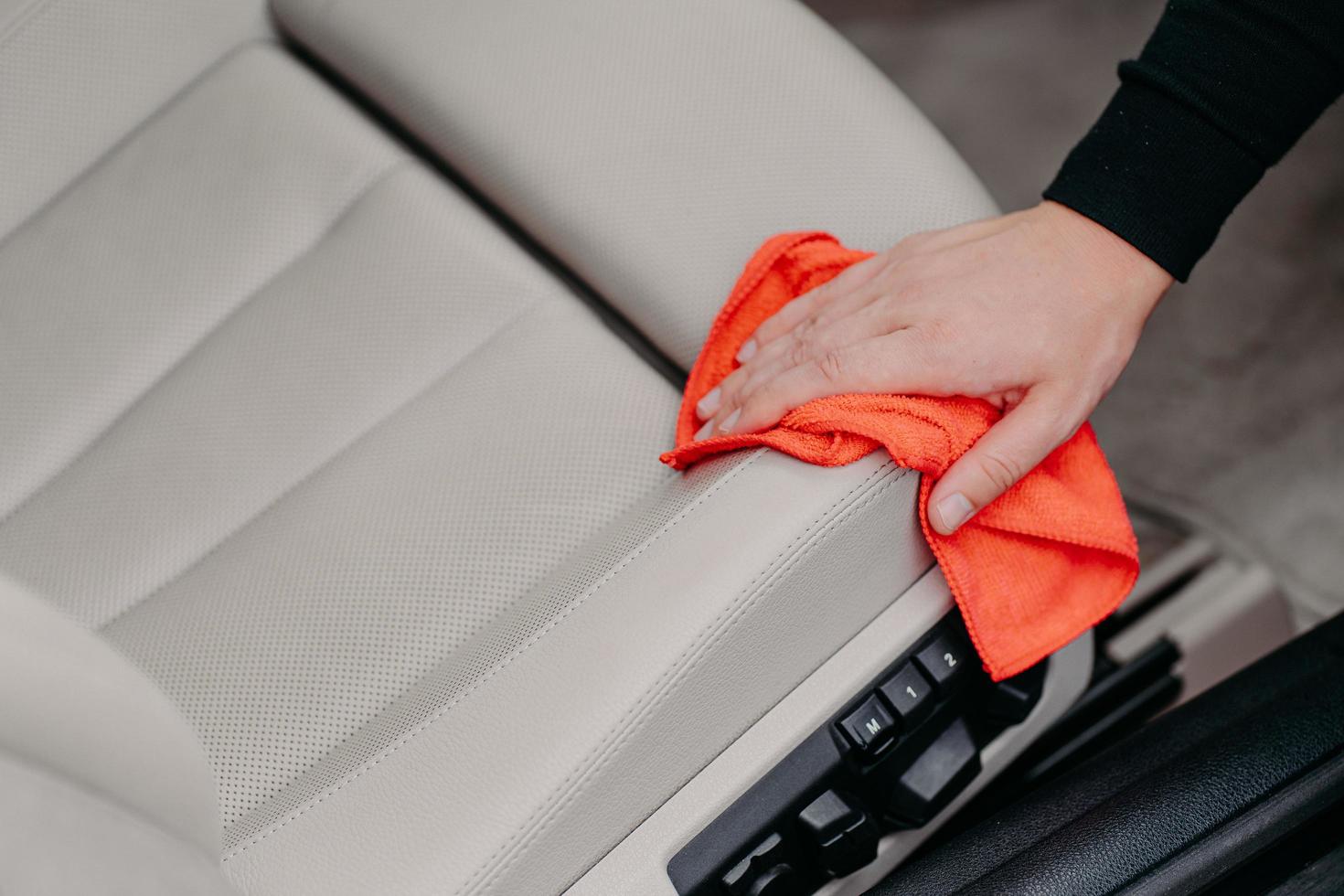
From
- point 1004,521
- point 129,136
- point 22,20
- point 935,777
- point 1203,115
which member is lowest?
point 935,777

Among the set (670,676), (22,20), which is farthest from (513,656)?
(22,20)

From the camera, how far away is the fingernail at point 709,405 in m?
0.75

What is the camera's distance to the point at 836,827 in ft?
2.22

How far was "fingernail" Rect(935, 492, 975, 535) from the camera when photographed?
64 centimetres

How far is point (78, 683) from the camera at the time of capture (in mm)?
527

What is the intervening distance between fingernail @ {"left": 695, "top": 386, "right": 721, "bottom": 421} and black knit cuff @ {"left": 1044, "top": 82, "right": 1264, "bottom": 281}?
0.25 metres

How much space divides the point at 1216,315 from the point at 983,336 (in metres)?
0.89

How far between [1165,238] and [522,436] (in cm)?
43

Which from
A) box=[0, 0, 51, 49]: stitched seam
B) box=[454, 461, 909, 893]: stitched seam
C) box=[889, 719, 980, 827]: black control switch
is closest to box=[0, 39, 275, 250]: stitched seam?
box=[0, 0, 51, 49]: stitched seam

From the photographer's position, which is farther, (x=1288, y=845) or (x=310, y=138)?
(x=310, y=138)

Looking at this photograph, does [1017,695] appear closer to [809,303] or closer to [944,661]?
[944,661]

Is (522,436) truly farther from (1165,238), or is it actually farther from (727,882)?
(1165,238)

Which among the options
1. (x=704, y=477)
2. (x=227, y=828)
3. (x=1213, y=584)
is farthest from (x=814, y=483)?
(x=1213, y=584)

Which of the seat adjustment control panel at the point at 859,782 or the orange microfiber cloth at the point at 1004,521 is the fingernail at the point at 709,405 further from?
the seat adjustment control panel at the point at 859,782
